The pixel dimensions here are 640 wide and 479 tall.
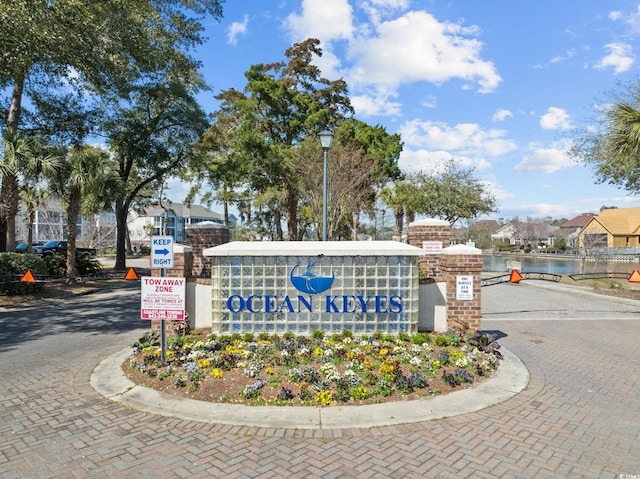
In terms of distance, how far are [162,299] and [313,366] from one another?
8.57 ft

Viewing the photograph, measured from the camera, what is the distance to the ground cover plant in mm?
5473

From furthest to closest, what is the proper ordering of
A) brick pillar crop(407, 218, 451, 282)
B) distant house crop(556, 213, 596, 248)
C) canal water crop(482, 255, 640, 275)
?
distant house crop(556, 213, 596, 248) → canal water crop(482, 255, 640, 275) → brick pillar crop(407, 218, 451, 282)

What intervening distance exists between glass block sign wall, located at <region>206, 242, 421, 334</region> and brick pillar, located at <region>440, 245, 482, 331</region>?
81 cm

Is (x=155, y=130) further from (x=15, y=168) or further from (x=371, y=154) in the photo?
(x=371, y=154)

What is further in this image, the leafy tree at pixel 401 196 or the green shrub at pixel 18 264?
the leafy tree at pixel 401 196

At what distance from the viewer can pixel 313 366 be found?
627cm

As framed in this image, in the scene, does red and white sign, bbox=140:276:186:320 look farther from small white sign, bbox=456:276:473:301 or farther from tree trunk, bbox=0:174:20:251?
tree trunk, bbox=0:174:20:251

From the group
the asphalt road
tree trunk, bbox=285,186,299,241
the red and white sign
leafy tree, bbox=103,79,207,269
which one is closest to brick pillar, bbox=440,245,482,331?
the asphalt road

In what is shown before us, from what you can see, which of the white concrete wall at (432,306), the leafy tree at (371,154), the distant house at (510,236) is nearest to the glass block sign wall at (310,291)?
the white concrete wall at (432,306)

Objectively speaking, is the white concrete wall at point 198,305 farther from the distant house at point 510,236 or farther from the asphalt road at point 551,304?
the distant house at point 510,236

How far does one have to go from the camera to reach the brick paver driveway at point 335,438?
3.90 metres

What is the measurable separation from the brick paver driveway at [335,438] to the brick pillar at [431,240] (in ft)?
16.3

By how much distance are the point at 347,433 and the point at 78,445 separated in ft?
9.41

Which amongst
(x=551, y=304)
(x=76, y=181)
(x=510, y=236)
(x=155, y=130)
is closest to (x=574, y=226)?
(x=510, y=236)
